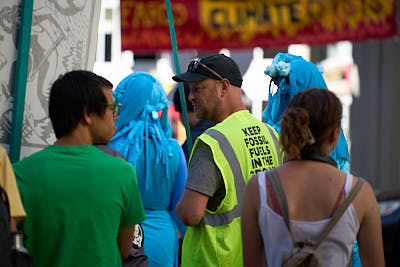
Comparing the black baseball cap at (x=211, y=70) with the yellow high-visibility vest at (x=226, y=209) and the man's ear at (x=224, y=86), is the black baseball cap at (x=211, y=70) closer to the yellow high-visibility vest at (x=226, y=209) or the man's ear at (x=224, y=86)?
the man's ear at (x=224, y=86)

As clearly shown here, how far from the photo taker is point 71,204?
2893 millimetres

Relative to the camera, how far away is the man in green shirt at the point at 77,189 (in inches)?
113

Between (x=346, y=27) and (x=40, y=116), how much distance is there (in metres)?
7.96

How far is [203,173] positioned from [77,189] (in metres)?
0.86

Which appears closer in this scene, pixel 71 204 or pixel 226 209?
pixel 71 204

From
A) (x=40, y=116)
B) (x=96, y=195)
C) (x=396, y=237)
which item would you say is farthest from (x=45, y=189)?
(x=396, y=237)

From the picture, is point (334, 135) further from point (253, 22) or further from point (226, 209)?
point (253, 22)

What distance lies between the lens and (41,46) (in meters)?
3.66

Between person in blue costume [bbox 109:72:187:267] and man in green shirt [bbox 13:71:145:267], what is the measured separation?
4.81ft

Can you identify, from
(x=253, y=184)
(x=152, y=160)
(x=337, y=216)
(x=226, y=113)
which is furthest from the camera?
(x=152, y=160)

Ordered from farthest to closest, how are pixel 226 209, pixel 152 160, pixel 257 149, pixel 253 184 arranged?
pixel 152 160 < pixel 257 149 < pixel 226 209 < pixel 253 184

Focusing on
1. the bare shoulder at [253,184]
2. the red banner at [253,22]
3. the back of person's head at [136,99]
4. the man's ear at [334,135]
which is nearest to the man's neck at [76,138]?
the bare shoulder at [253,184]

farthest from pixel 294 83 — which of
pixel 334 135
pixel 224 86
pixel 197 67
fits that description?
pixel 334 135

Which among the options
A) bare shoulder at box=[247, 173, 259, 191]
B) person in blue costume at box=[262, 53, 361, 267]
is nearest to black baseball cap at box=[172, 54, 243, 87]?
person in blue costume at box=[262, 53, 361, 267]
